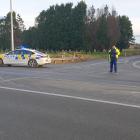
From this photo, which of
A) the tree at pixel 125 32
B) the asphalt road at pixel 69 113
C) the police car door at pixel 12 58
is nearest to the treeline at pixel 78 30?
the tree at pixel 125 32

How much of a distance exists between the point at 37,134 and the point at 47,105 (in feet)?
10.3

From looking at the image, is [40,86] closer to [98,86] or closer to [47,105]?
[98,86]

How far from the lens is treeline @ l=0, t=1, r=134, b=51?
70312mm

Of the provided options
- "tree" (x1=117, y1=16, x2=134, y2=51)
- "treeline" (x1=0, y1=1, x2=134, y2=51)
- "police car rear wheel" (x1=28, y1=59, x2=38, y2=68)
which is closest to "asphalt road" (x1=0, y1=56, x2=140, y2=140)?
"police car rear wheel" (x1=28, y1=59, x2=38, y2=68)

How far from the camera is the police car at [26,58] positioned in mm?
27984

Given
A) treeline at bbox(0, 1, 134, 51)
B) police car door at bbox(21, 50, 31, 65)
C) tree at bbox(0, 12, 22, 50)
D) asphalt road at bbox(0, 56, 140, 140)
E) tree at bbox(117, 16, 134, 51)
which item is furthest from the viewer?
tree at bbox(0, 12, 22, 50)

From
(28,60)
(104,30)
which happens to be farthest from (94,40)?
(28,60)

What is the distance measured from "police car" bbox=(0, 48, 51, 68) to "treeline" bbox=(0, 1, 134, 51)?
40.8m

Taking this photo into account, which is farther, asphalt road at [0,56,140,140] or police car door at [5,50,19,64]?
police car door at [5,50,19,64]

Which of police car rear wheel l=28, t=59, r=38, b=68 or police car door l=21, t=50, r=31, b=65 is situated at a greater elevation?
police car door l=21, t=50, r=31, b=65

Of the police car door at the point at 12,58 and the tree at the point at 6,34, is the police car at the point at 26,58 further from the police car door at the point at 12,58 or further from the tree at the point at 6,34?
the tree at the point at 6,34

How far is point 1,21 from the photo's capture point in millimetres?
90750

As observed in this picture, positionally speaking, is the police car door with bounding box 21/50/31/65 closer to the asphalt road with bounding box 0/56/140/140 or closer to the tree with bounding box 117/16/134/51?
the asphalt road with bounding box 0/56/140/140

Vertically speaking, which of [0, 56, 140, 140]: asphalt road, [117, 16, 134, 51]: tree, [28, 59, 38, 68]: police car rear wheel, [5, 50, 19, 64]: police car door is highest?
[117, 16, 134, 51]: tree
